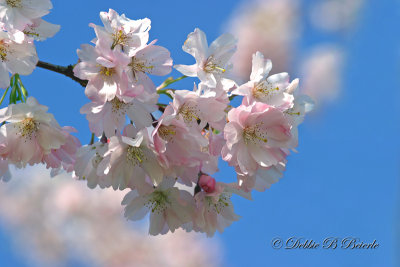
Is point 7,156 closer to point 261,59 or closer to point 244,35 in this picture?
point 261,59

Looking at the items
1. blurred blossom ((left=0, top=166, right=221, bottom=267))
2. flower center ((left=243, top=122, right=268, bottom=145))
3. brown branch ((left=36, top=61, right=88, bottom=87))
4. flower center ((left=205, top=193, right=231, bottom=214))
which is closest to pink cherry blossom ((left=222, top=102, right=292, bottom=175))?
flower center ((left=243, top=122, right=268, bottom=145))

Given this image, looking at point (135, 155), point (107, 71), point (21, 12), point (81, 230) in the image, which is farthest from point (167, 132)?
point (81, 230)

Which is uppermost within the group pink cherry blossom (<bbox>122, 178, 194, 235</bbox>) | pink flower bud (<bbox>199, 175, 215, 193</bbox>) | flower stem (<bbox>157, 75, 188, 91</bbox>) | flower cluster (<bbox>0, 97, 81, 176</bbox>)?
flower stem (<bbox>157, 75, 188, 91</bbox>)

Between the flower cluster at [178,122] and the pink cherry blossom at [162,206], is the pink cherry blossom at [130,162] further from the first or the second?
the pink cherry blossom at [162,206]

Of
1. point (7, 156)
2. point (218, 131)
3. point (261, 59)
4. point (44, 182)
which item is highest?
point (44, 182)

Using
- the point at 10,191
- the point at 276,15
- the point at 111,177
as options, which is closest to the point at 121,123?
the point at 111,177

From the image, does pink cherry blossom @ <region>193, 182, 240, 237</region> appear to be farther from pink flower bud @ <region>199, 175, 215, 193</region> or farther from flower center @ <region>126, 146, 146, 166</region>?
flower center @ <region>126, 146, 146, 166</region>

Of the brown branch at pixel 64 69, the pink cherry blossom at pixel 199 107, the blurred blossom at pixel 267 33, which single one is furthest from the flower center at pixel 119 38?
the blurred blossom at pixel 267 33
